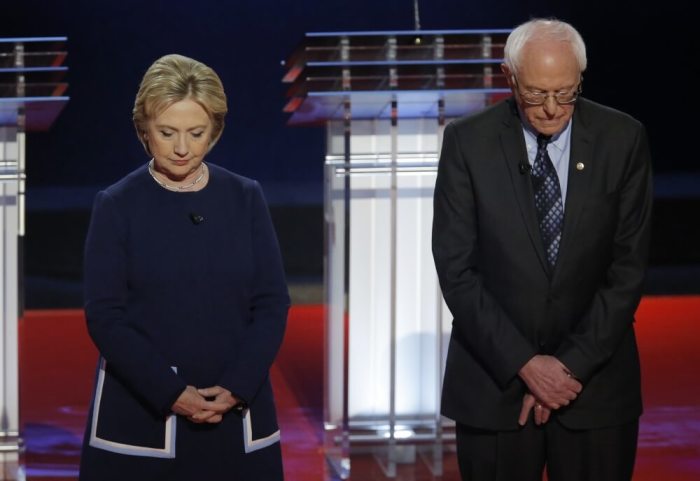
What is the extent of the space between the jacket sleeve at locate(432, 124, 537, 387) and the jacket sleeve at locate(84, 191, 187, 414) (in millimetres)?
550

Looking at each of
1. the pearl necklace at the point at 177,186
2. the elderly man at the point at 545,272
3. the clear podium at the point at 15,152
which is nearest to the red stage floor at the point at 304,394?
the clear podium at the point at 15,152

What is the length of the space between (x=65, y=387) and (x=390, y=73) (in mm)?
2552

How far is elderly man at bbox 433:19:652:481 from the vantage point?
2266 millimetres

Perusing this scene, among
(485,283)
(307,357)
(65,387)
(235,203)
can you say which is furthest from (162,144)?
(307,357)

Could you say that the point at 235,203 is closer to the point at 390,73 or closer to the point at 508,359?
the point at 508,359

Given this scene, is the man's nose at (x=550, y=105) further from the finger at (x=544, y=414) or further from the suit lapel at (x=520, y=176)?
the finger at (x=544, y=414)

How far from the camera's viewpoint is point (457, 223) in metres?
2.31

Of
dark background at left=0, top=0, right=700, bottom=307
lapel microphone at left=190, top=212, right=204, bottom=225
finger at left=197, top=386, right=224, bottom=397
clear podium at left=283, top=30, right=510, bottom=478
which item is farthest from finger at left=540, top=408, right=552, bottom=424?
dark background at left=0, top=0, right=700, bottom=307

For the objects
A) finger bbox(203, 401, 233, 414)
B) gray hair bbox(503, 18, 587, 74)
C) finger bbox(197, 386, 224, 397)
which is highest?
gray hair bbox(503, 18, 587, 74)

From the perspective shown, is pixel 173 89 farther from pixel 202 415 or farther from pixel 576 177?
pixel 576 177

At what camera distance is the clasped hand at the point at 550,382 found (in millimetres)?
2258

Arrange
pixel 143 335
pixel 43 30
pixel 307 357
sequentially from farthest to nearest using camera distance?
1. pixel 43 30
2. pixel 307 357
3. pixel 143 335

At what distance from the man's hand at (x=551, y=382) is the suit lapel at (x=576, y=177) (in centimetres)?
18

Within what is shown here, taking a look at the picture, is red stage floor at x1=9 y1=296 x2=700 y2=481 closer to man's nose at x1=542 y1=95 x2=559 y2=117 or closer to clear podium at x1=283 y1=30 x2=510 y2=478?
clear podium at x1=283 y1=30 x2=510 y2=478
